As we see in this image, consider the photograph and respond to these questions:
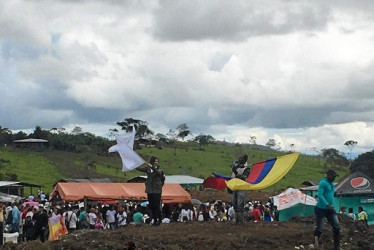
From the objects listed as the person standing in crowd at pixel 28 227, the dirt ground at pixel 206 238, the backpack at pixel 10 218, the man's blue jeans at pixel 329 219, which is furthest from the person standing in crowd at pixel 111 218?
the man's blue jeans at pixel 329 219

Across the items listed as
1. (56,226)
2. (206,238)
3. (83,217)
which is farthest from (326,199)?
(83,217)

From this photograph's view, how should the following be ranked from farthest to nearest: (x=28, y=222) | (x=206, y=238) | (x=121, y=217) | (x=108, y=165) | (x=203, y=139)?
(x=203, y=139) < (x=108, y=165) < (x=121, y=217) < (x=28, y=222) < (x=206, y=238)

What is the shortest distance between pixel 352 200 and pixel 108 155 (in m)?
57.0

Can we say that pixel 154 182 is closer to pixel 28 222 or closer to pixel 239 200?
pixel 239 200

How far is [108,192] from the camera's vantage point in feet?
112

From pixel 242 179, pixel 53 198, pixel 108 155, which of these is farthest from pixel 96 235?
pixel 108 155

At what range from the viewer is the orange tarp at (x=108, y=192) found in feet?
105

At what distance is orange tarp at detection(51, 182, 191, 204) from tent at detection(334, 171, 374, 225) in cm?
832

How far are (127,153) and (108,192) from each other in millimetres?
16658

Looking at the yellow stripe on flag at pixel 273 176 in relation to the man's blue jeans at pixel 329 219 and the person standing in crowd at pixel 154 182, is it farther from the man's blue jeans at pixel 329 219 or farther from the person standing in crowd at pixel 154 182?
the man's blue jeans at pixel 329 219

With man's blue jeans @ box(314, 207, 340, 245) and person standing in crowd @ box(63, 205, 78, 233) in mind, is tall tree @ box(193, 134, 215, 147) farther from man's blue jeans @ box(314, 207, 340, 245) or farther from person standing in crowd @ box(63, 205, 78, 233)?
man's blue jeans @ box(314, 207, 340, 245)

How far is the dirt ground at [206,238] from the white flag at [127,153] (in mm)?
1691

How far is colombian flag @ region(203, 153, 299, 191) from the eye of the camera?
17375 mm

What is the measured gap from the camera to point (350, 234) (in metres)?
17.4
